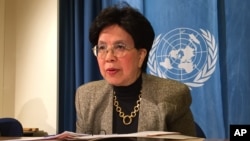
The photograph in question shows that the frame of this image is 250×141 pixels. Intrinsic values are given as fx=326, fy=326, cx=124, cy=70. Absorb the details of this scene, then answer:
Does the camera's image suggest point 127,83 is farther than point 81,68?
No

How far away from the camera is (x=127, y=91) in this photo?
56.5 inches

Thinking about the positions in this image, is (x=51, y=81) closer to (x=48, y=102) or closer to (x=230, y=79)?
(x=48, y=102)

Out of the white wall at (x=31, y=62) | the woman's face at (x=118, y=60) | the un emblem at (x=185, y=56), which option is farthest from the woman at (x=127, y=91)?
the white wall at (x=31, y=62)

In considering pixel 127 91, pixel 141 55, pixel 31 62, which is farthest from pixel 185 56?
pixel 31 62

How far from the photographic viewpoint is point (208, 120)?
2176mm

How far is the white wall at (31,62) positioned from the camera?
276 centimetres

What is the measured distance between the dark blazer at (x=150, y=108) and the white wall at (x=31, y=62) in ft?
4.45

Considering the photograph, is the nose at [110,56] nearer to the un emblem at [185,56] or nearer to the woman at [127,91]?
the woman at [127,91]

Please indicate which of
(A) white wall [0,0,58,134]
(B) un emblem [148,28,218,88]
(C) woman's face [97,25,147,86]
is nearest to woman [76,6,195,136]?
(C) woman's face [97,25,147,86]

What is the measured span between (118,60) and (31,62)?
5.59 feet

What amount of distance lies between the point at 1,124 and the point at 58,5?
4.30 feet

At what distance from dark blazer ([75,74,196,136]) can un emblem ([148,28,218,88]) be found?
853 mm

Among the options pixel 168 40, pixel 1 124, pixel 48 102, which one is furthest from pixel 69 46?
pixel 1 124

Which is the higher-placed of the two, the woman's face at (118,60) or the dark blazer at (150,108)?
the woman's face at (118,60)
